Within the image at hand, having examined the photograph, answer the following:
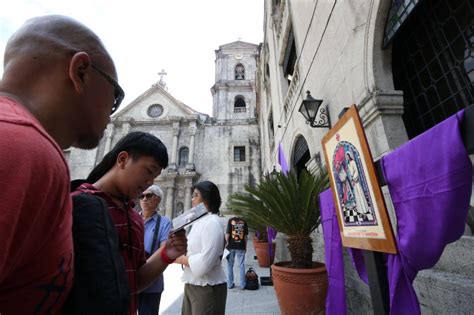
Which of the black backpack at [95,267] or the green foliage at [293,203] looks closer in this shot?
the black backpack at [95,267]

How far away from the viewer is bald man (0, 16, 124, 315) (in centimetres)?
46

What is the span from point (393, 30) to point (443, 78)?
821mm

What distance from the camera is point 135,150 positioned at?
1586mm

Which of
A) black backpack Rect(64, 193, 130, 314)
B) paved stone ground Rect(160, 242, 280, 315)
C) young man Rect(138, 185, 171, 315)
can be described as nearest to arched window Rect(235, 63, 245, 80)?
paved stone ground Rect(160, 242, 280, 315)

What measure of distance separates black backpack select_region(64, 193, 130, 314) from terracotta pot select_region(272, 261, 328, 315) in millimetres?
2956

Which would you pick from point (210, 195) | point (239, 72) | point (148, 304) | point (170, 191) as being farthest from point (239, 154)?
point (148, 304)

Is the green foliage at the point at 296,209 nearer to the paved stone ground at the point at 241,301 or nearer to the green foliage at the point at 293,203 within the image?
the green foliage at the point at 293,203

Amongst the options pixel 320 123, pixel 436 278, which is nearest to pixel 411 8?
pixel 320 123

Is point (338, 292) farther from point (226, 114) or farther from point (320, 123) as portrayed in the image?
point (226, 114)

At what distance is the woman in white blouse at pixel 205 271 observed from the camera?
237cm

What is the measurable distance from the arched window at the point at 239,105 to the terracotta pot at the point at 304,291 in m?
21.1

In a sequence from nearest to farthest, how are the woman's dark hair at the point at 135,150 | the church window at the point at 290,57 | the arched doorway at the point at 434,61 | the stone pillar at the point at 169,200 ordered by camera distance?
the woman's dark hair at the point at 135,150 < the arched doorway at the point at 434,61 < the church window at the point at 290,57 < the stone pillar at the point at 169,200

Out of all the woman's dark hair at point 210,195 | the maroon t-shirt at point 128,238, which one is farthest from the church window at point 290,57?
the maroon t-shirt at point 128,238

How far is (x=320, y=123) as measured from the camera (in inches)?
185
